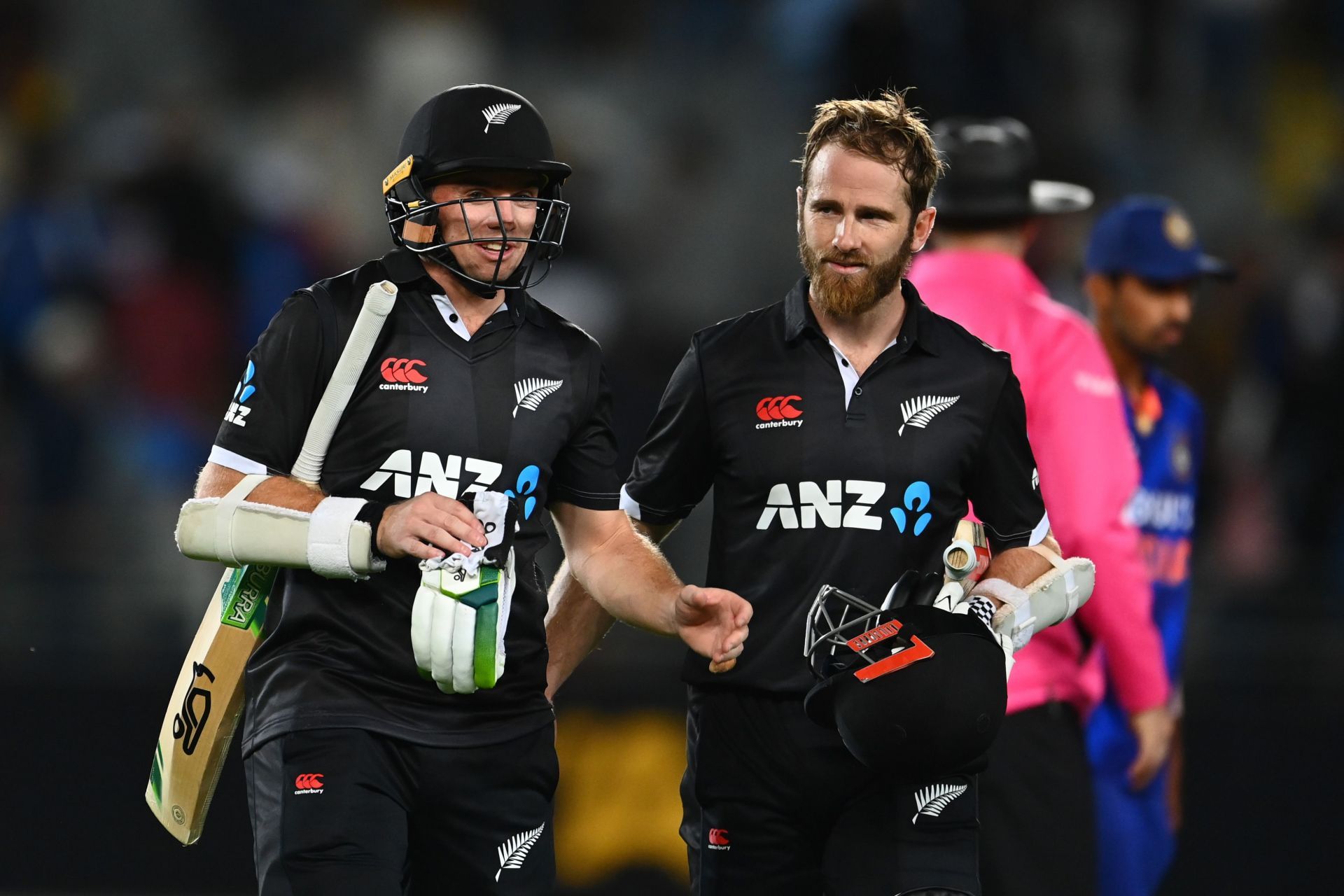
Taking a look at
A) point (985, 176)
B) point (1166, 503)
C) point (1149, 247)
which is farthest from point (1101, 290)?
point (985, 176)

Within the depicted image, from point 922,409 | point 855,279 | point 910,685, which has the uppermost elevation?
point 855,279

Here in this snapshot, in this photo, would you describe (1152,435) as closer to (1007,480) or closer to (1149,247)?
(1149,247)

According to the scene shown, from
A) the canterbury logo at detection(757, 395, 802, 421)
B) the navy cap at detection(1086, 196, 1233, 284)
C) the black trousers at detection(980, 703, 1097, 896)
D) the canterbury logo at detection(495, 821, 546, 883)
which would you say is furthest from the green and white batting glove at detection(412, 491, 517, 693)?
the navy cap at detection(1086, 196, 1233, 284)

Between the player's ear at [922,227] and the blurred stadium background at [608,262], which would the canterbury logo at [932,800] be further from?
the blurred stadium background at [608,262]

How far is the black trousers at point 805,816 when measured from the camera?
157 inches

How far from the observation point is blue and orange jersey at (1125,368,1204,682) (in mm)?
5770

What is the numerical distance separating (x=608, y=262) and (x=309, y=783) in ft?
22.1

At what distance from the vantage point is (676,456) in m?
4.28

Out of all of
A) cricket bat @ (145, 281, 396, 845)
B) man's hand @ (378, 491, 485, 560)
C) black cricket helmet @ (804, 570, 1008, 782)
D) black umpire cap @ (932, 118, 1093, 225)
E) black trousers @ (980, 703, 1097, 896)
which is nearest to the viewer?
man's hand @ (378, 491, 485, 560)

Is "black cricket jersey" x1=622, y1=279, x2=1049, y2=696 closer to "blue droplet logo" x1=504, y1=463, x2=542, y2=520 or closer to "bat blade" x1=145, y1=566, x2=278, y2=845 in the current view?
"blue droplet logo" x1=504, y1=463, x2=542, y2=520

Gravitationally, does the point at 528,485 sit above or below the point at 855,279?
below

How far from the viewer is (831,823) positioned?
4102mm

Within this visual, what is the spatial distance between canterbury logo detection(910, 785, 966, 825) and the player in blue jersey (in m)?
1.73

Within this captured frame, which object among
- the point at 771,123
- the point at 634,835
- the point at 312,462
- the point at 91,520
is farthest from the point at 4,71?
the point at 312,462
